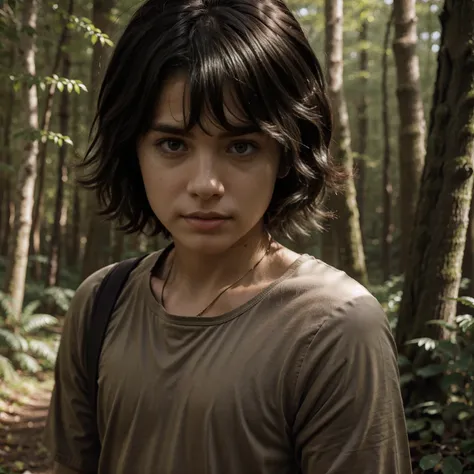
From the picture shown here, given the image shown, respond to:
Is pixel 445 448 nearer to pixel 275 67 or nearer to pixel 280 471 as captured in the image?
pixel 280 471

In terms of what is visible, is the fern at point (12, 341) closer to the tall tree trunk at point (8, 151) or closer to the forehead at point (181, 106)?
the tall tree trunk at point (8, 151)

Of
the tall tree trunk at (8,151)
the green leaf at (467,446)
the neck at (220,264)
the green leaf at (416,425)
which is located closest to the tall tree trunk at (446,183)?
the green leaf at (416,425)

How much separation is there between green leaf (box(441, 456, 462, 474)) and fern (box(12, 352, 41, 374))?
6083mm

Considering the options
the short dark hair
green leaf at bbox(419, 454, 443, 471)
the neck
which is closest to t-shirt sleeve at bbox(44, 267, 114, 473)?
the neck

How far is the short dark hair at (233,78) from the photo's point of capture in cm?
139

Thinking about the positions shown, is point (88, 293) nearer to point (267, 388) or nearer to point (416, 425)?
point (267, 388)

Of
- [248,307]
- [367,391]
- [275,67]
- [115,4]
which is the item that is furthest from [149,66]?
[115,4]

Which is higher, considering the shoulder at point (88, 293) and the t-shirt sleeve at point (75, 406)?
the shoulder at point (88, 293)

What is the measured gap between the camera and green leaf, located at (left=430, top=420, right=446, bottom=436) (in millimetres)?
3883

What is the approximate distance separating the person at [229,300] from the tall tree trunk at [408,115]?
5.99 metres

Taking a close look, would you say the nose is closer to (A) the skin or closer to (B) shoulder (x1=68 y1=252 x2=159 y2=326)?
(A) the skin

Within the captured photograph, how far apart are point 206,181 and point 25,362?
760 centimetres

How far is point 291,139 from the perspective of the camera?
4.79 ft

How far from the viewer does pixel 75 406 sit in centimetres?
169
